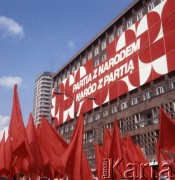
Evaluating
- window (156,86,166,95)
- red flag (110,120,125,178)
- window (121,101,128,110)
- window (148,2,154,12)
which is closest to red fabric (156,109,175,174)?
red flag (110,120,125,178)

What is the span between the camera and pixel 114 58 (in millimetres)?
41812

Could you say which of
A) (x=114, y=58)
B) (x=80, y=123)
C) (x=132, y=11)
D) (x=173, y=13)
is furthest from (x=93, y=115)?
(x=80, y=123)

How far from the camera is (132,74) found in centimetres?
3681

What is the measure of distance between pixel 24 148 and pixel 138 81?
1011 inches

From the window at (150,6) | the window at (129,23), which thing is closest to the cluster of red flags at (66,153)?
the window at (150,6)

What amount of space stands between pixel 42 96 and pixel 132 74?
91898 millimetres

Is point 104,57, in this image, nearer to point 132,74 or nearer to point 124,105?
point 132,74

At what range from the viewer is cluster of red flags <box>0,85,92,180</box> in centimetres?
1082

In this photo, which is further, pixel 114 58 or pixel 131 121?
pixel 114 58

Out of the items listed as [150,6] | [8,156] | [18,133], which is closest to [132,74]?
[150,6]

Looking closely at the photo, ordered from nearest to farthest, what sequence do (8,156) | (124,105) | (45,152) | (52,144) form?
1. (45,152)
2. (52,144)
3. (8,156)
4. (124,105)

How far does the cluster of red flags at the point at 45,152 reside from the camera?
1082 cm

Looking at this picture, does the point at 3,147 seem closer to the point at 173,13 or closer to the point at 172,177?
the point at 172,177

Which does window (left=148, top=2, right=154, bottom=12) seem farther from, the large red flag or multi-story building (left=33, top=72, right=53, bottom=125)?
multi-story building (left=33, top=72, right=53, bottom=125)
